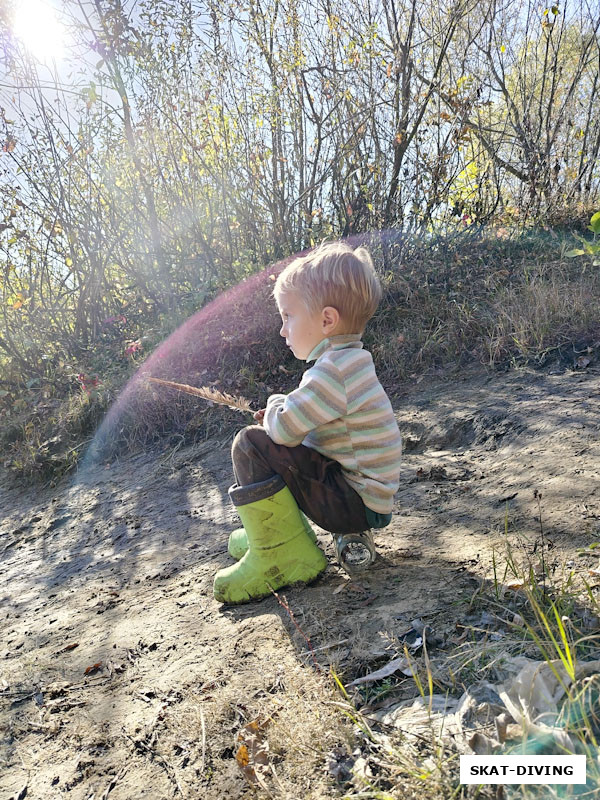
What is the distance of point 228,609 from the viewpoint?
239 centimetres

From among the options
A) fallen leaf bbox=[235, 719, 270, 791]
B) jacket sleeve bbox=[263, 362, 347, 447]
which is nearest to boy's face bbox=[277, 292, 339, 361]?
jacket sleeve bbox=[263, 362, 347, 447]

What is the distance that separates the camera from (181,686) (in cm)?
192

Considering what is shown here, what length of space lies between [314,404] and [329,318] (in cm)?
33

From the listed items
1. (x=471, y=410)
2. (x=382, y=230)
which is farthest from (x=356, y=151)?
(x=471, y=410)

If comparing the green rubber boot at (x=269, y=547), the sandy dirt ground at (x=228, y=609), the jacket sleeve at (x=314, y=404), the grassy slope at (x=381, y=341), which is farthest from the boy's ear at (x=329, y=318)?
the grassy slope at (x=381, y=341)

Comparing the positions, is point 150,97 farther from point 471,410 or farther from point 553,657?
point 553,657

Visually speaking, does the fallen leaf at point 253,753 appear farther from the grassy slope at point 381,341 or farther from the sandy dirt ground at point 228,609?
the grassy slope at point 381,341

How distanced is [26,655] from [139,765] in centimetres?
109

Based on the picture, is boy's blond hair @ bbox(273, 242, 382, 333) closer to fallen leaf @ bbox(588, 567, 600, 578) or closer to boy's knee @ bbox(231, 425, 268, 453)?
boy's knee @ bbox(231, 425, 268, 453)

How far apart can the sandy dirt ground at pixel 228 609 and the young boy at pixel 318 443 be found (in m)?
0.18

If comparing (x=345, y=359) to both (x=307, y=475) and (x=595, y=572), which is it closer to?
(x=307, y=475)

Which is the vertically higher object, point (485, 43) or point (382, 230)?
point (485, 43)

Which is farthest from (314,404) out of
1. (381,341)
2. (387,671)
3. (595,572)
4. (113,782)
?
(381,341)

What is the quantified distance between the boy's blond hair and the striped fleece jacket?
111 mm
